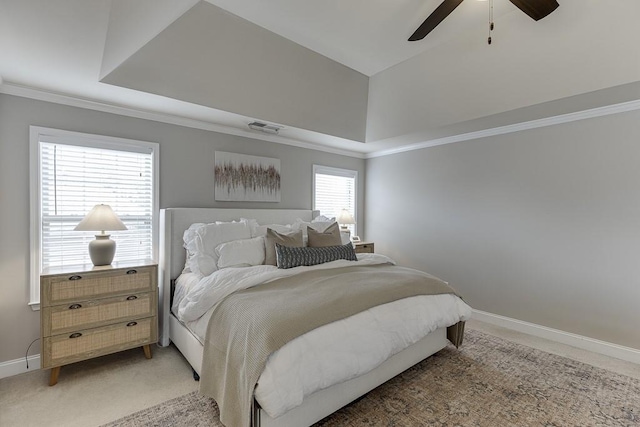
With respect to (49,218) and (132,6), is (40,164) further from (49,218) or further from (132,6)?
(132,6)

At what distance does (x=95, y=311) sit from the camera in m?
2.50

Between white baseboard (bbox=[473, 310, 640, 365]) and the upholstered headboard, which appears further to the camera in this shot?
the upholstered headboard

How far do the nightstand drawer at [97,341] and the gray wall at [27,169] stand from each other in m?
0.53

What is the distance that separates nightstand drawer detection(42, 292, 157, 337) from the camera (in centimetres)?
233

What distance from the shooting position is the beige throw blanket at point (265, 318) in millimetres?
1594

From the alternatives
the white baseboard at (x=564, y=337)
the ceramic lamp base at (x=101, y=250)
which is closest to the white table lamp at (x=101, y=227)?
the ceramic lamp base at (x=101, y=250)

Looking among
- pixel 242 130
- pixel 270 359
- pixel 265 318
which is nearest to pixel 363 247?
pixel 242 130

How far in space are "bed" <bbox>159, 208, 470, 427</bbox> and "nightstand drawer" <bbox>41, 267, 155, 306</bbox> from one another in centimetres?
34

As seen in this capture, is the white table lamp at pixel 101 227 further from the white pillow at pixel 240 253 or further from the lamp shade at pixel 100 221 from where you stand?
the white pillow at pixel 240 253

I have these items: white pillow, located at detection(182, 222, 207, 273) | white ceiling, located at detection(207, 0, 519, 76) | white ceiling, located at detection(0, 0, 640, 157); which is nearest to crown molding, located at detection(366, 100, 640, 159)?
white ceiling, located at detection(0, 0, 640, 157)

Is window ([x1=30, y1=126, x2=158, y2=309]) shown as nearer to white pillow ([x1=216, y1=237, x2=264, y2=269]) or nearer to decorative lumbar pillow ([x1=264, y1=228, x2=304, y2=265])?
white pillow ([x1=216, y1=237, x2=264, y2=269])

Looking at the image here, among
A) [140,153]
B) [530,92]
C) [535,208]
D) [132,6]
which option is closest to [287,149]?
[140,153]

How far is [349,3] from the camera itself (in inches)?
90.9

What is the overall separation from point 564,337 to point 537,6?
3.16 m
